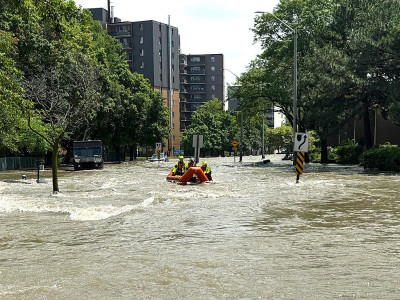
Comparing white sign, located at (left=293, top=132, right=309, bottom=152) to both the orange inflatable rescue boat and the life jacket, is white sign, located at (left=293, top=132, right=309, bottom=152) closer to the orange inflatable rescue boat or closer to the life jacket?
the orange inflatable rescue boat

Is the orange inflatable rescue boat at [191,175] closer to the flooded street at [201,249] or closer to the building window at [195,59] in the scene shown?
the flooded street at [201,249]

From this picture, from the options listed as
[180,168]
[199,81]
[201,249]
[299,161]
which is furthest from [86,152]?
[199,81]

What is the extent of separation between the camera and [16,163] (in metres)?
45.6

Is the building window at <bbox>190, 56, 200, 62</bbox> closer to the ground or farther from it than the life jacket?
farther from it

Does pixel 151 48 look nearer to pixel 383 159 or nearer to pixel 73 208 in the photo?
pixel 383 159

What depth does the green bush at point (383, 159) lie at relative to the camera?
32781 mm

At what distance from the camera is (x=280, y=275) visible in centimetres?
686

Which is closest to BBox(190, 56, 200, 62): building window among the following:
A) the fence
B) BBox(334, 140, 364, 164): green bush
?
BBox(334, 140, 364, 164): green bush

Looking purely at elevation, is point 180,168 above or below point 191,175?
above

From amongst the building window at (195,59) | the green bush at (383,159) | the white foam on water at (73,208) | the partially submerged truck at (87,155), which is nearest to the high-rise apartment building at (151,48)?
the building window at (195,59)

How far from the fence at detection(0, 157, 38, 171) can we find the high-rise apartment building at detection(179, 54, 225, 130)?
87.6m

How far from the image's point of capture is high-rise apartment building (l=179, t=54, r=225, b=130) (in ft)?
446

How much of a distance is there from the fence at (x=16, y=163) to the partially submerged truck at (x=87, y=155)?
20.6 feet

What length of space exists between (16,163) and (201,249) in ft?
133
